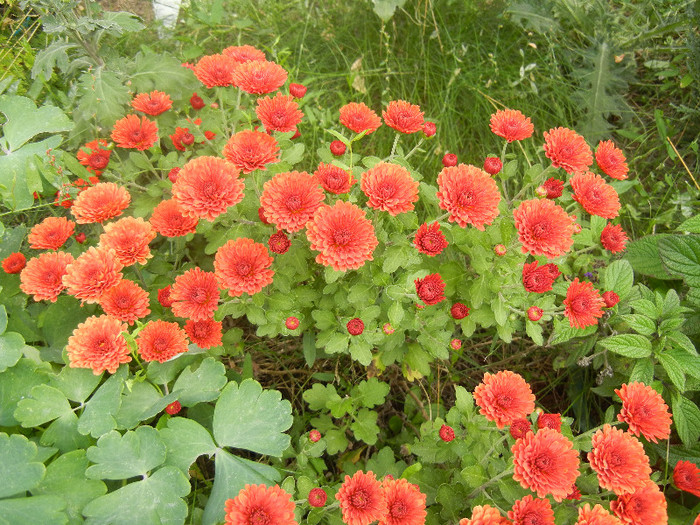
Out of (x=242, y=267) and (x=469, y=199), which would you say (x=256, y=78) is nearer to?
(x=242, y=267)

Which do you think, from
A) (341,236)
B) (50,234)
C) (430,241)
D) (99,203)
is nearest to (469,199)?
(430,241)

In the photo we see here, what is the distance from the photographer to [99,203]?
1.60m

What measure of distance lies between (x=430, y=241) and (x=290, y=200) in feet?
1.47

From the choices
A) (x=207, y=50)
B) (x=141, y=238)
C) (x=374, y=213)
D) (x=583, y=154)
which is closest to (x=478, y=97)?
(x=583, y=154)

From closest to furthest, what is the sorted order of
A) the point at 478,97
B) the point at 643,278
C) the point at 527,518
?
the point at 527,518
the point at 643,278
the point at 478,97

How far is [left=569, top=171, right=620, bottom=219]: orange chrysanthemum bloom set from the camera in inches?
64.5

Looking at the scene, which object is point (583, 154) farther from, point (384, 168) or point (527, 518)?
point (527, 518)

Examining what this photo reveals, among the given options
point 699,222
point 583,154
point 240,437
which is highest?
point 583,154

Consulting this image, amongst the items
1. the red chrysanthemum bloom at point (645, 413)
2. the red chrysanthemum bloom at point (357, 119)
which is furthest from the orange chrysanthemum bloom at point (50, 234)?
the red chrysanthemum bloom at point (645, 413)

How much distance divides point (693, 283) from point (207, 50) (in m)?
2.99

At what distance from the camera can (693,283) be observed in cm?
179

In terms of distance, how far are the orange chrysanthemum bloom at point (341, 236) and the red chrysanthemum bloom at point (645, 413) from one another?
2.79ft

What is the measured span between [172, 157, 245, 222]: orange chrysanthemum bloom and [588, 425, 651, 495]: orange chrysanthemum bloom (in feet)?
4.08

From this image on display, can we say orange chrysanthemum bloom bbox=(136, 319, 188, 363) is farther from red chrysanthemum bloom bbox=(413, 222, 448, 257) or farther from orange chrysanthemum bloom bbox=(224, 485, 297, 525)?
red chrysanthemum bloom bbox=(413, 222, 448, 257)
